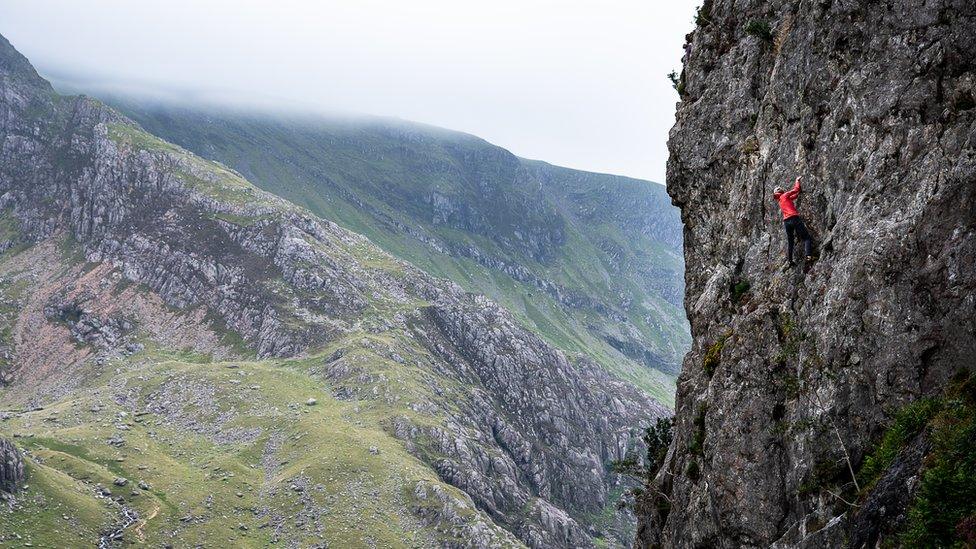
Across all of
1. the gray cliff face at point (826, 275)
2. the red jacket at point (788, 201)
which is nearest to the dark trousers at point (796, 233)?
the red jacket at point (788, 201)

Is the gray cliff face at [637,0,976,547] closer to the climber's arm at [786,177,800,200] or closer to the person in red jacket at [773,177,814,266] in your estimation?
the person in red jacket at [773,177,814,266]

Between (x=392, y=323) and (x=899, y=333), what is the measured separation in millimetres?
176703

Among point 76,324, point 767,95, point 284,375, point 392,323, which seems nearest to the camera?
point 767,95

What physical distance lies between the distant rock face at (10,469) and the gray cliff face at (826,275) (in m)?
88.3

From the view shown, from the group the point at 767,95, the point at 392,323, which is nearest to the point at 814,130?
the point at 767,95

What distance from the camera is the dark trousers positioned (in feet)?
90.7

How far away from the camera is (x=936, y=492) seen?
18.1 metres

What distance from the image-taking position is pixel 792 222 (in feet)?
91.1

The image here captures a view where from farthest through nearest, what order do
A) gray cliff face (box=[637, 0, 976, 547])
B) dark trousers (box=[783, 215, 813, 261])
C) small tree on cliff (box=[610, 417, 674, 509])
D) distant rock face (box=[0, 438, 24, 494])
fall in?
distant rock face (box=[0, 438, 24, 494]) → small tree on cliff (box=[610, 417, 674, 509]) → dark trousers (box=[783, 215, 813, 261]) → gray cliff face (box=[637, 0, 976, 547])

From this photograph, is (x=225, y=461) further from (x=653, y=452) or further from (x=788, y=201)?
(x=788, y=201)

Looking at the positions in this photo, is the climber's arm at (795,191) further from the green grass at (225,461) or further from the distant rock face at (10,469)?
the distant rock face at (10,469)

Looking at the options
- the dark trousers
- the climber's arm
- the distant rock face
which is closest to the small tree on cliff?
the dark trousers

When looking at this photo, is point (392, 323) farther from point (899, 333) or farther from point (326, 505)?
point (899, 333)

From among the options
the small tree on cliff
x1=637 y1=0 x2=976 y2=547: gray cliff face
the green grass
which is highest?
x1=637 y1=0 x2=976 y2=547: gray cliff face
